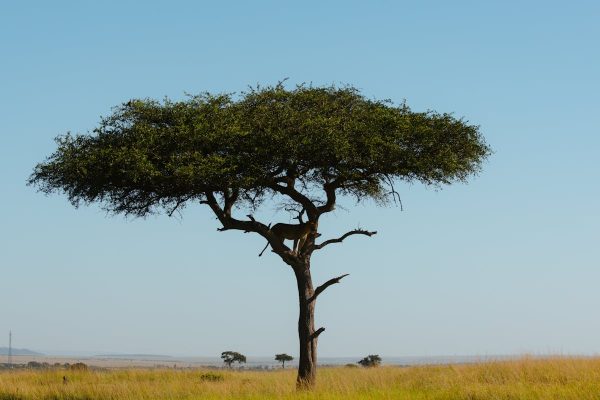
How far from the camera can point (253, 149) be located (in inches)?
1206

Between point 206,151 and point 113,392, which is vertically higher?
point 206,151

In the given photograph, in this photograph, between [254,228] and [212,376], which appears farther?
[212,376]

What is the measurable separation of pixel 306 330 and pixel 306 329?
39mm

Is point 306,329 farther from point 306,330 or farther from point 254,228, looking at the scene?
point 254,228

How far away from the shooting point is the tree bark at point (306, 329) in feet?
105

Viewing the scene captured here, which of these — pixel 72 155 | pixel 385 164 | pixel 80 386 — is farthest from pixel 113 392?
pixel 385 164

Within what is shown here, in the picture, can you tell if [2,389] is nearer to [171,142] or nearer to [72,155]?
[72,155]

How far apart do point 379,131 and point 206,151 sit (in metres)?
6.60

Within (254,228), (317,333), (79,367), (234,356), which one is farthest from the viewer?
(234,356)

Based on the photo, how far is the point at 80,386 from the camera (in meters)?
34.5

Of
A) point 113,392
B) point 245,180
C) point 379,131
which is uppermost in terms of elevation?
point 379,131

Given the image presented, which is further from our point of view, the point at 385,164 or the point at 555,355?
the point at 555,355

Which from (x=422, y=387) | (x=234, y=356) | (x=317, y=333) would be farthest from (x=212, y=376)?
(x=234, y=356)

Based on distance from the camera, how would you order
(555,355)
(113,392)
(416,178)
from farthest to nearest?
(555,355) < (416,178) < (113,392)
